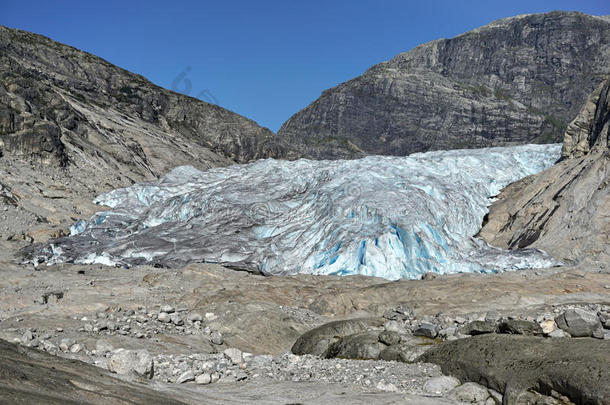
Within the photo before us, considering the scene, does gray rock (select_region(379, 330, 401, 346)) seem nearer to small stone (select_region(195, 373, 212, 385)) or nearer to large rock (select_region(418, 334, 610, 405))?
large rock (select_region(418, 334, 610, 405))

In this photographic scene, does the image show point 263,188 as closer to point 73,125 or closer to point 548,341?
point 73,125

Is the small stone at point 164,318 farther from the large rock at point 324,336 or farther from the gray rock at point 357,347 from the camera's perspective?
the gray rock at point 357,347

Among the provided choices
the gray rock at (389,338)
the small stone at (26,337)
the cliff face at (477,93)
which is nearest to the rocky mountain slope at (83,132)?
the small stone at (26,337)

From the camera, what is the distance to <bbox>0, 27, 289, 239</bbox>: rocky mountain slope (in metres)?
31.7

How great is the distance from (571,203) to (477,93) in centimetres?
9560

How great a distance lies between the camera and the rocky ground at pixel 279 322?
298 inches

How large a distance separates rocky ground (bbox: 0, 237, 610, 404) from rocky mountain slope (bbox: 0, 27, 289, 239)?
477 inches

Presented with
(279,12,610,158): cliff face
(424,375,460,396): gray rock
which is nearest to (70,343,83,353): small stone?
(424,375,460,396): gray rock

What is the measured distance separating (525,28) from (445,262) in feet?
374

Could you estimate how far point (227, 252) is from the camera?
73.7ft

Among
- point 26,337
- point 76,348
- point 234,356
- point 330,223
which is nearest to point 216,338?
point 234,356

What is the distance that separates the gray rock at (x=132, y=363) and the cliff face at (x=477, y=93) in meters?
92.1

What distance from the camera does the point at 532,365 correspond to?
6.98 metres

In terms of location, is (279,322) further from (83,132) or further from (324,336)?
(83,132)
